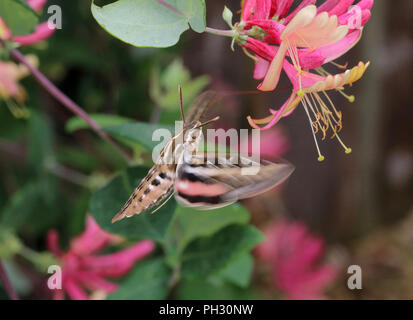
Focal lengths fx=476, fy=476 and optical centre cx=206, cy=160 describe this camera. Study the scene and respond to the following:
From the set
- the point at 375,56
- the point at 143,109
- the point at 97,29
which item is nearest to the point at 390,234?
the point at 375,56

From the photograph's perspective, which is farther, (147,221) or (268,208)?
(268,208)

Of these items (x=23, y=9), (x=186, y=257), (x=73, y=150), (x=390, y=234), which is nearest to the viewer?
(x=23, y=9)

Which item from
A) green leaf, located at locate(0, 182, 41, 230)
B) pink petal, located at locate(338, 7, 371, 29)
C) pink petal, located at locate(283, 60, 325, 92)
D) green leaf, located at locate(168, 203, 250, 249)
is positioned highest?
green leaf, located at locate(0, 182, 41, 230)

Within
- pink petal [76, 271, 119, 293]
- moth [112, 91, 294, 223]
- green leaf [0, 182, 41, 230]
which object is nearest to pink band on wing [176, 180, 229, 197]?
moth [112, 91, 294, 223]

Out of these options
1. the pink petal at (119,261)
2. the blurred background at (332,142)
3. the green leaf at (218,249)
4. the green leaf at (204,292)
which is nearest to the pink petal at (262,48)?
the green leaf at (218,249)

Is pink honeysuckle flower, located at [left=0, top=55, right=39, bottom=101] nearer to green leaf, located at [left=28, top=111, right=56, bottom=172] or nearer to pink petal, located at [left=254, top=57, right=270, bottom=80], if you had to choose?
green leaf, located at [left=28, top=111, right=56, bottom=172]

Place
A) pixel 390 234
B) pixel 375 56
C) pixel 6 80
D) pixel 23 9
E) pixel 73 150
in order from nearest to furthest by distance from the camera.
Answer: pixel 23 9, pixel 6 80, pixel 73 150, pixel 375 56, pixel 390 234

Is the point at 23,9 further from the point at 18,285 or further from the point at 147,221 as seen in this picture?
the point at 18,285
